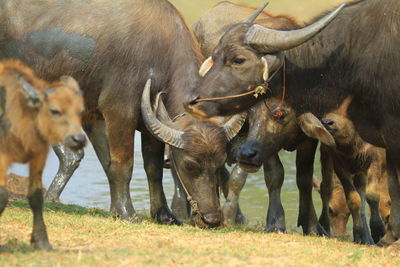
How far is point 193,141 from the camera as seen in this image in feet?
33.4

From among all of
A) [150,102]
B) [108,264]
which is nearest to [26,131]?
[108,264]

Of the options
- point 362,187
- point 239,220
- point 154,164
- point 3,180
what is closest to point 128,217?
point 154,164

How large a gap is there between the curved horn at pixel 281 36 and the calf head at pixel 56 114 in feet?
8.63

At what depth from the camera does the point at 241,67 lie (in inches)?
365

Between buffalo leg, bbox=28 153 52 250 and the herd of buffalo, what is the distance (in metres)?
0.89

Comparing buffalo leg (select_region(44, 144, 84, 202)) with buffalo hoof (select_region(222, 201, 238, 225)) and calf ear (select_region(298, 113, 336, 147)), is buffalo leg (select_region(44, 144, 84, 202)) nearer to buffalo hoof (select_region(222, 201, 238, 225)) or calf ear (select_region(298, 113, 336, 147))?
buffalo hoof (select_region(222, 201, 238, 225))

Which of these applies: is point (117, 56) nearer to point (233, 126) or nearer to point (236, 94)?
point (233, 126)

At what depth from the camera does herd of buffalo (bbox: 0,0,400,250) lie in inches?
365

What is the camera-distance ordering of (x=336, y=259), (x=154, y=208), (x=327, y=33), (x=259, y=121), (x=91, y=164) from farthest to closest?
(x=91, y=164) → (x=154, y=208) → (x=259, y=121) → (x=327, y=33) → (x=336, y=259)

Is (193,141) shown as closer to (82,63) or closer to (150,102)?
(150,102)

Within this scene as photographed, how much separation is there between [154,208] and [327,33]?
3.19 m

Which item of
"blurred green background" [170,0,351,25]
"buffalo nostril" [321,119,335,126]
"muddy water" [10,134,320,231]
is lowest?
"muddy water" [10,134,320,231]

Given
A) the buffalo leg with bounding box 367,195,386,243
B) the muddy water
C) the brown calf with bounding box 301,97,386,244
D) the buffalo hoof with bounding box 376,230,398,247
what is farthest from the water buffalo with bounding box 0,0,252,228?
the muddy water

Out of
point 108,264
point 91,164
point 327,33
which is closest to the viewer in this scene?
point 108,264
